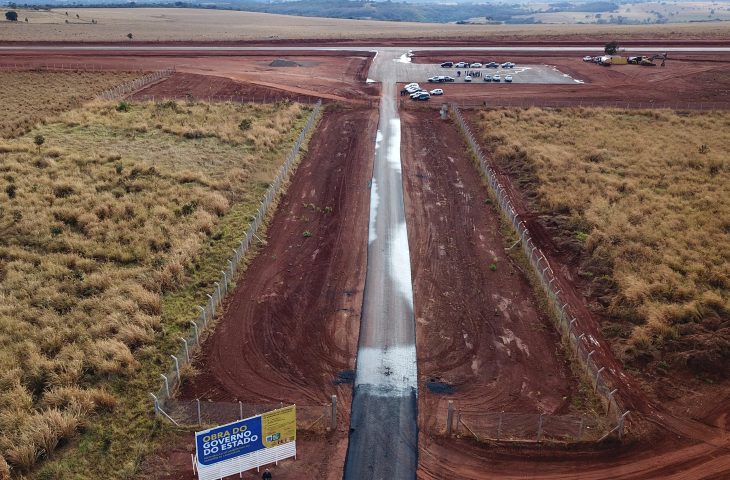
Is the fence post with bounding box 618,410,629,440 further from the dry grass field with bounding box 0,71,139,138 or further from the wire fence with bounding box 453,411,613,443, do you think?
the dry grass field with bounding box 0,71,139,138

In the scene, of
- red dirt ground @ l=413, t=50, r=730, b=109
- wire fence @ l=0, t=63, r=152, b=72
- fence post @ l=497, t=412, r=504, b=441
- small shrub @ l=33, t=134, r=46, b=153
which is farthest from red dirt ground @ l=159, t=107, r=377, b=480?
wire fence @ l=0, t=63, r=152, b=72

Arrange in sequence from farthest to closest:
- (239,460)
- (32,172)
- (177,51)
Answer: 1. (177,51)
2. (32,172)
3. (239,460)

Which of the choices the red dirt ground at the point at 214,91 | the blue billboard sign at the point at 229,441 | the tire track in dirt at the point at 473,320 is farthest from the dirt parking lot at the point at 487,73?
the blue billboard sign at the point at 229,441

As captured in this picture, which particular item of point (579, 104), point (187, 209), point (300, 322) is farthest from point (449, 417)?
point (579, 104)

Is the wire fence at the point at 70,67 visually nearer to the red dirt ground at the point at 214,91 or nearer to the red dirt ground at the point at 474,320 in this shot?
the red dirt ground at the point at 214,91

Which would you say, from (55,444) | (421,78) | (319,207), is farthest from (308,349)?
(421,78)

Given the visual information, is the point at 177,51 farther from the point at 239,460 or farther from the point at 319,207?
the point at 239,460
